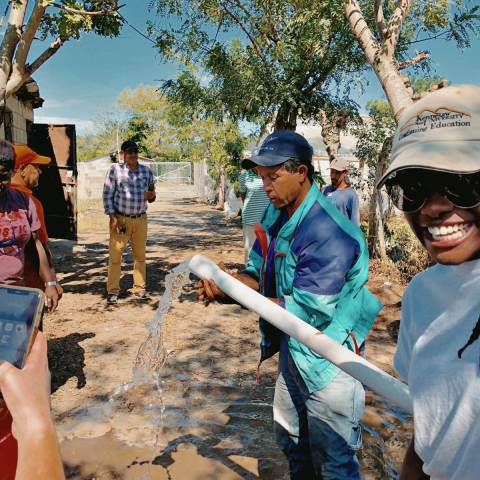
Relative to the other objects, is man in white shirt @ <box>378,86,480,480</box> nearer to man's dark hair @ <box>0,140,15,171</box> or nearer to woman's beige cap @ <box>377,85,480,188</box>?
woman's beige cap @ <box>377,85,480,188</box>

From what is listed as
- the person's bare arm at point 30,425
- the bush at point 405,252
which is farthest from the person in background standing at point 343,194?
the person's bare arm at point 30,425

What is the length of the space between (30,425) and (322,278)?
136 cm

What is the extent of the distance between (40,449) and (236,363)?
392 centimetres

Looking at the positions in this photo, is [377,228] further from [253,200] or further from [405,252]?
[253,200]

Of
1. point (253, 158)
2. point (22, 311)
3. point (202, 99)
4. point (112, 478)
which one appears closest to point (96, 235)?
point (202, 99)

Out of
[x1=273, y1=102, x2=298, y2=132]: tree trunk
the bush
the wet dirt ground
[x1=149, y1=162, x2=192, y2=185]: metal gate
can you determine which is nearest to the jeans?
the wet dirt ground

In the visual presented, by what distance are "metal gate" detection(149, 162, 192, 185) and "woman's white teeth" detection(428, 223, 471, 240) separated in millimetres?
43173

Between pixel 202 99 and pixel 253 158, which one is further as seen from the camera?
pixel 202 99

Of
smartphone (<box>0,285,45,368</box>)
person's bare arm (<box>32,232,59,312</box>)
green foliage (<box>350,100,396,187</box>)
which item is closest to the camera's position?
smartphone (<box>0,285,45,368</box>)

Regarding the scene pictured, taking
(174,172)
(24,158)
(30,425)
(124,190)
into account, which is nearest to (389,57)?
(124,190)

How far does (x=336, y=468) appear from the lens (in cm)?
215

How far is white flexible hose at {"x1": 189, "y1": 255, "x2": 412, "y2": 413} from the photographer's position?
1364mm

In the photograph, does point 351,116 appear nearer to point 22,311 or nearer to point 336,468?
point 336,468

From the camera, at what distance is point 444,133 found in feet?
3.24
